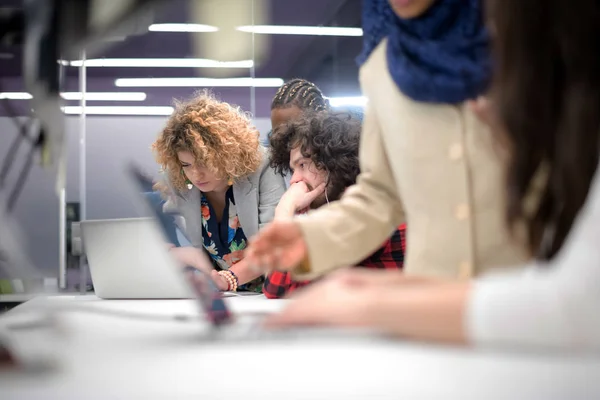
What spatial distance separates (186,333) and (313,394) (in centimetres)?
29

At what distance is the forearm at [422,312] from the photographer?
19.0 inches

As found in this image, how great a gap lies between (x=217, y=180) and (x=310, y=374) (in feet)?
6.76

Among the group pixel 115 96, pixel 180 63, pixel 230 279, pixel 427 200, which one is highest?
pixel 180 63

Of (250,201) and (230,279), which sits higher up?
(250,201)

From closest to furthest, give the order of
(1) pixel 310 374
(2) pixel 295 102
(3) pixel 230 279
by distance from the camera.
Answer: (1) pixel 310 374 < (3) pixel 230 279 < (2) pixel 295 102

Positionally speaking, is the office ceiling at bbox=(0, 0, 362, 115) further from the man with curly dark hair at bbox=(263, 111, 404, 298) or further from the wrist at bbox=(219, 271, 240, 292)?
the wrist at bbox=(219, 271, 240, 292)

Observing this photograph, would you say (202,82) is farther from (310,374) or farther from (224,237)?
(310,374)

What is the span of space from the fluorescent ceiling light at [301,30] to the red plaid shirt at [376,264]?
147 inches

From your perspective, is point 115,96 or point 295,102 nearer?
point 295,102

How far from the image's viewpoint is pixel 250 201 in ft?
7.93

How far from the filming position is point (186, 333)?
2.15ft

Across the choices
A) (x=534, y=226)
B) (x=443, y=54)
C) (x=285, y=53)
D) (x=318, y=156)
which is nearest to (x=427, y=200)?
(x=443, y=54)

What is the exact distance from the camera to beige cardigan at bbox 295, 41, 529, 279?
3.06 ft

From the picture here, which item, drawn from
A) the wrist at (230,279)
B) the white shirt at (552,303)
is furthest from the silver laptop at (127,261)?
the white shirt at (552,303)
